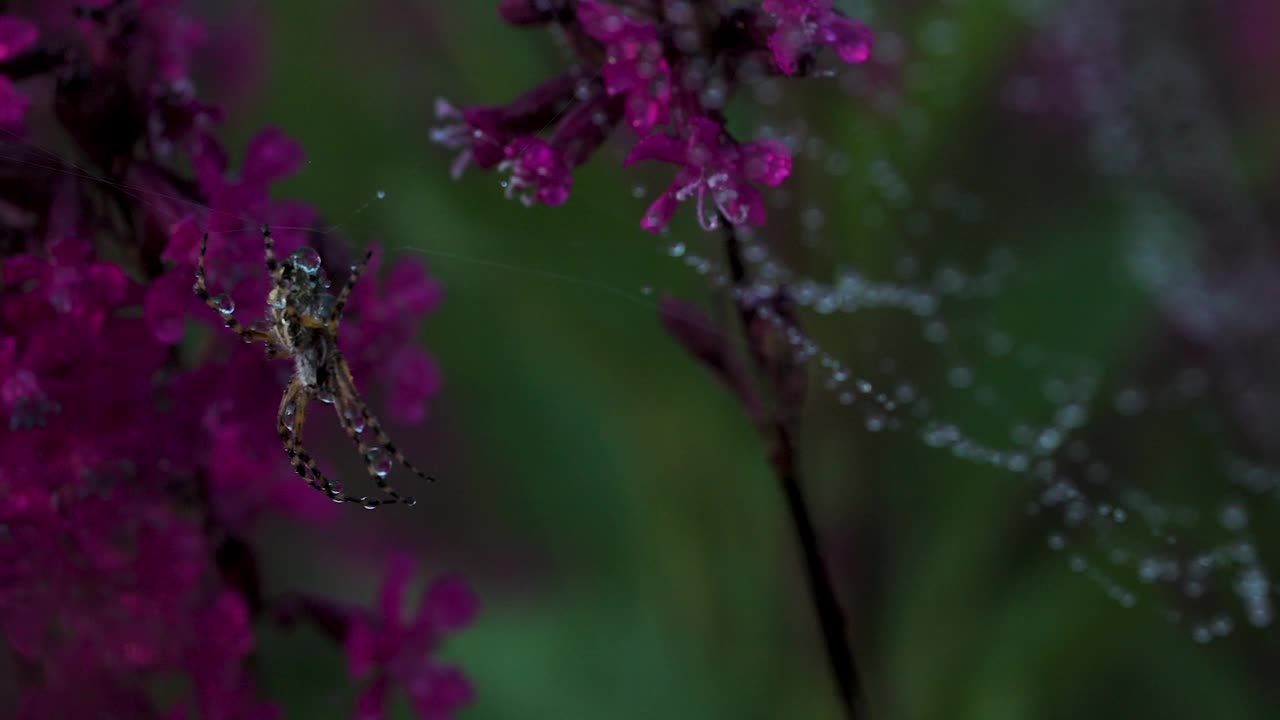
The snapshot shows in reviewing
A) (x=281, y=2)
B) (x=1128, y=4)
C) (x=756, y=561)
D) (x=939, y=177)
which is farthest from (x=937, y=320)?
(x=281, y=2)

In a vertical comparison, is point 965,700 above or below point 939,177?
below

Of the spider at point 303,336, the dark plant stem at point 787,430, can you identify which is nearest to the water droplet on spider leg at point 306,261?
the spider at point 303,336

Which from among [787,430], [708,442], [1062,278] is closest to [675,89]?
[787,430]

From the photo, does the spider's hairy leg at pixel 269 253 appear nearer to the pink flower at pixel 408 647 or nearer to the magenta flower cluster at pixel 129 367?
the magenta flower cluster at pixel 129 367

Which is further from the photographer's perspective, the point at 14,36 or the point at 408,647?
the point at 408,647

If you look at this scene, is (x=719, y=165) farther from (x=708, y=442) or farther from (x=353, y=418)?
(x=708, y=442)

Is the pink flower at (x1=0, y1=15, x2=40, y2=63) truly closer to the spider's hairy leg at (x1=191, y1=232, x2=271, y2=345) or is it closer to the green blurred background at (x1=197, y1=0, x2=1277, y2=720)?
the spider's hairy leg at (x1=191, y1=232, x2=271, y2=345)

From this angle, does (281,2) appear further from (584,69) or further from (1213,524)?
(1213,524)
